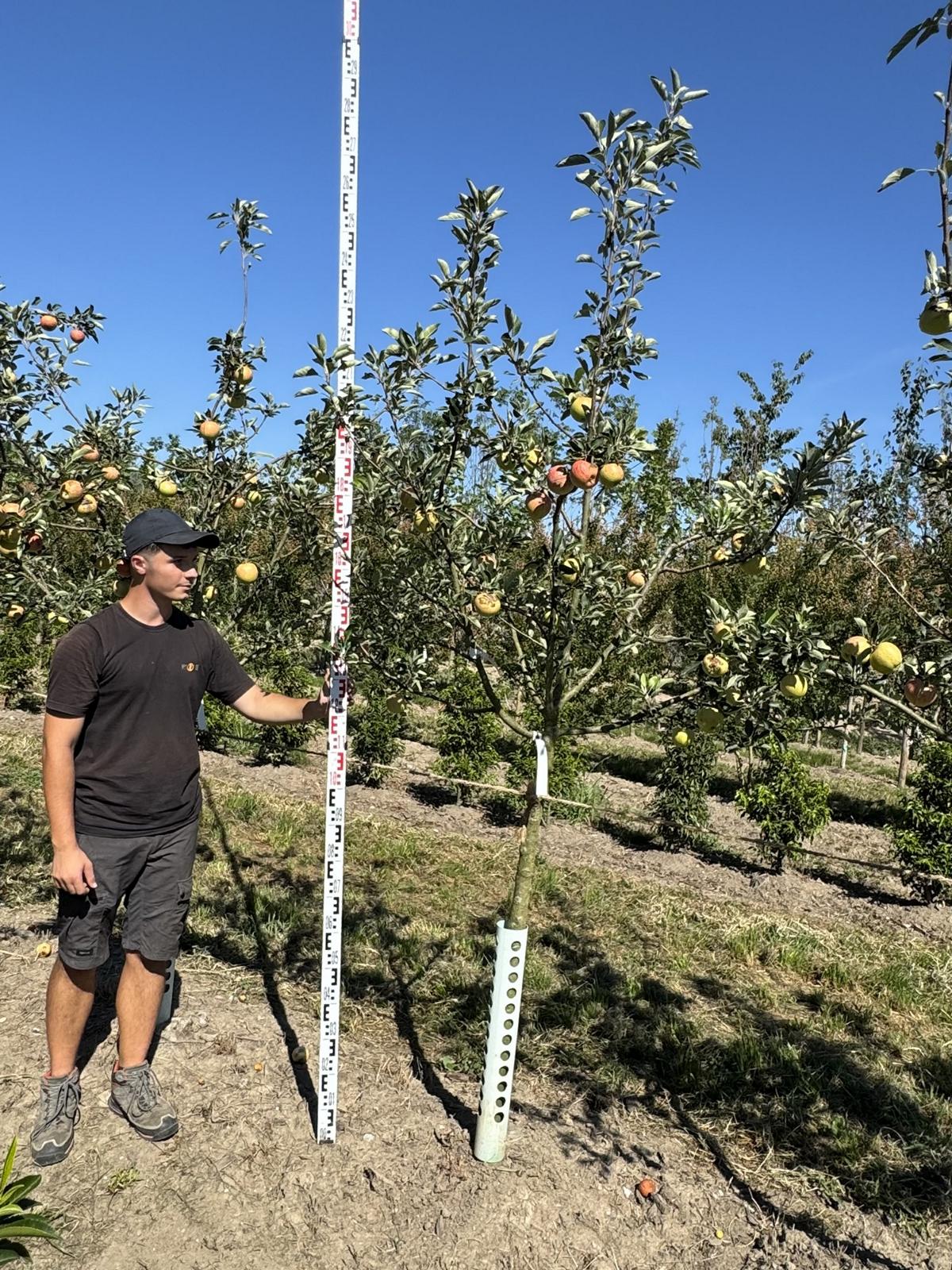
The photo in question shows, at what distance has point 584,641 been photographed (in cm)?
308

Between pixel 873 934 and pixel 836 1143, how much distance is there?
269 centimetres

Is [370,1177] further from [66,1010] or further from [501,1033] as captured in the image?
[66,1010]

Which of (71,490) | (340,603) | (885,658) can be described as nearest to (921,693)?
(885,658)

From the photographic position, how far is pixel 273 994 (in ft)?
12.5

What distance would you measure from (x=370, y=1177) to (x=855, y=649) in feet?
7.11

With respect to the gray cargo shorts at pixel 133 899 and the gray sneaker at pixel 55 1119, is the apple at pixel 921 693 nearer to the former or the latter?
the gray cargo shorts at pixel 133 899

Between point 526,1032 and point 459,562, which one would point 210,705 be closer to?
point 526,1032

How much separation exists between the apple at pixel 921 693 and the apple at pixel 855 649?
231 millimetres

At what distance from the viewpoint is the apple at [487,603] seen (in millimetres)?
2600

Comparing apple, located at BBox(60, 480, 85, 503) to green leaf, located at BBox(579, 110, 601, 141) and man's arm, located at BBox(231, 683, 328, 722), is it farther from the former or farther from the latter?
green leaf, located at BBox(579, 110, 601, 141)

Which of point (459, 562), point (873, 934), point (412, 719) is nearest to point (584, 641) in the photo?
point (459, 562)

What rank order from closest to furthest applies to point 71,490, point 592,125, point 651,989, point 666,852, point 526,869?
point 592,125 → point 526,869 → point 71,490 → point 651,989 → point 666,852

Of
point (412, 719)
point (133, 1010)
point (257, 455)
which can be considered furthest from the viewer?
point (412, 719)

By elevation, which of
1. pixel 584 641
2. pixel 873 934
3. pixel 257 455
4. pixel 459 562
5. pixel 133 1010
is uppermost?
pixel 257 455
